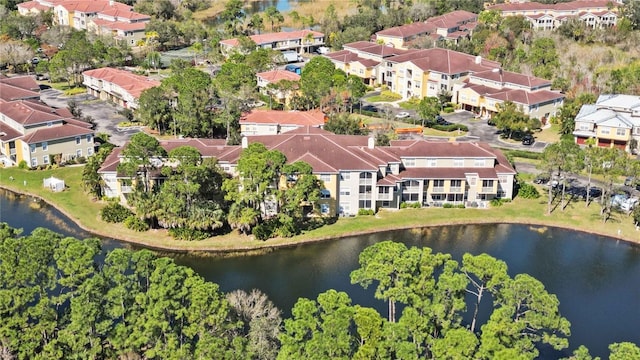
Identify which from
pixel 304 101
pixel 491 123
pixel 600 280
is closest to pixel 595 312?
pixel 600 280

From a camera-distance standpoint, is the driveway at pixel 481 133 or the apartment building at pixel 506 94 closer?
the driveway at pixel 481 133

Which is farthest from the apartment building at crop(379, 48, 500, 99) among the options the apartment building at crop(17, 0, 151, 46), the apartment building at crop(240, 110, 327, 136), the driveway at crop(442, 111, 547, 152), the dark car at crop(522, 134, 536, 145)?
the apartment building at crop(17, 0, 151, 46)

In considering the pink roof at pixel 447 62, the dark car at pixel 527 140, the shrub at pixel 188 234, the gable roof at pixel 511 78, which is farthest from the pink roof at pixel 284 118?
the gable roof at pixel 511 78

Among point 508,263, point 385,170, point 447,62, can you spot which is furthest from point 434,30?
point 508,263

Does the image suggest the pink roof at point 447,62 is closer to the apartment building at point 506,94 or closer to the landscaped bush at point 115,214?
the apartment building at point 506,94

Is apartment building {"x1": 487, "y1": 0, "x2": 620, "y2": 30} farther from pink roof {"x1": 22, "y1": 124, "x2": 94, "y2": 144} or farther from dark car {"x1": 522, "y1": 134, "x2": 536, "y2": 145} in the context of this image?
pink roof {"x1": 22, "y1": 124, "x2": 94, "y2": 144}

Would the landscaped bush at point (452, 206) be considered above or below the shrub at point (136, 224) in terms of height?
below

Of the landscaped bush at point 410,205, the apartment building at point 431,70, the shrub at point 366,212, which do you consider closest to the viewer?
the shrub at point 366,212

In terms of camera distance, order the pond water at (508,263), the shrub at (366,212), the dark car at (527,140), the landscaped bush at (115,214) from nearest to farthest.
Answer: the pond water at (508,263), the landscaped bush at (115,214), the shrub at (366,212), the dark car at (527,140)
